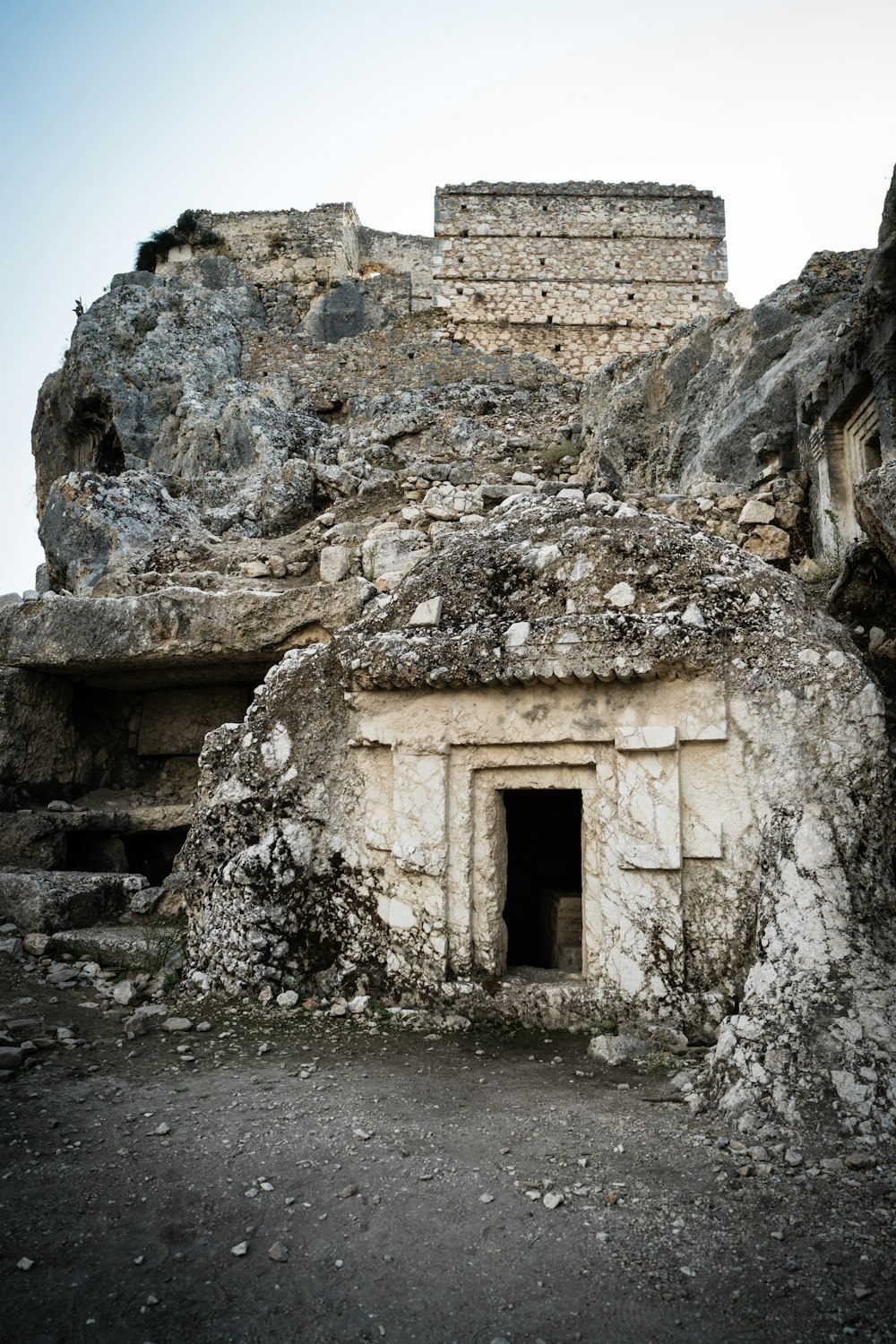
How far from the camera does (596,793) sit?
4199mm

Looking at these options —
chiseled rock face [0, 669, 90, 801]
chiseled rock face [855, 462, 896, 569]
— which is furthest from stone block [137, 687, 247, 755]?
chiseled rock face [855, 462, 896, 569]

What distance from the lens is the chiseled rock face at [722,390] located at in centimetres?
878

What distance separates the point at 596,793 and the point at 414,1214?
6.64 ft

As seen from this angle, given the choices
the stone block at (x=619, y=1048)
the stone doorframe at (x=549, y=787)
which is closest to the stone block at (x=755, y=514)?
the stone doorframe at (x=549, y=787)

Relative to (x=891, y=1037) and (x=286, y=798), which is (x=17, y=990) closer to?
(x=286, y=798)

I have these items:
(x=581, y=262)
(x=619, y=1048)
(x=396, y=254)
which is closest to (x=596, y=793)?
(x=619, y=1048)

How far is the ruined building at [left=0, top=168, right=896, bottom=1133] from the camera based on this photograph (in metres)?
3.80

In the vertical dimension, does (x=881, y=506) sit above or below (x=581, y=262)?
below

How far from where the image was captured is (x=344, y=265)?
774 inches

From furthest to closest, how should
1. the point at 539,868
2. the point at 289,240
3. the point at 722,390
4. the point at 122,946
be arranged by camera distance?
the point at 289,240, the point at 722,390, the point at 539,868, the point at 122,946

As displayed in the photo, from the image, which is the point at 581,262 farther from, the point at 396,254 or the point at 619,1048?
the point at 619,1048

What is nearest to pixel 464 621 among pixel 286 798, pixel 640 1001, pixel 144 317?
pixel 286 798

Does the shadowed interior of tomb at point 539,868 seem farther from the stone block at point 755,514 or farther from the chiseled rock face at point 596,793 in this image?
the stone block at point 755,514

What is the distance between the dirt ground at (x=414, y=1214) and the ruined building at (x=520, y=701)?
47 cm
